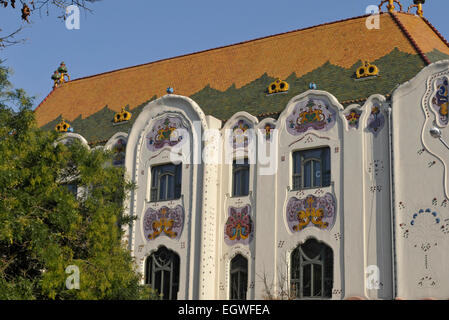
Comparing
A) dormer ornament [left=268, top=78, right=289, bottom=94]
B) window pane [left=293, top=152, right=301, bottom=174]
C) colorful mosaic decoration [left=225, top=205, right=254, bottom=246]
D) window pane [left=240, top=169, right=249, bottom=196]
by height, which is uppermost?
dormer ornament [left=268, top=78, right=289, bottom=94]

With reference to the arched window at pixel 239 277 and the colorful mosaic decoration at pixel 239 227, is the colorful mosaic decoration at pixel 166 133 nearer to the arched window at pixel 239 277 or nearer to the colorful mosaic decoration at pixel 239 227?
the colorful mosaic decoration at pixel 239 227

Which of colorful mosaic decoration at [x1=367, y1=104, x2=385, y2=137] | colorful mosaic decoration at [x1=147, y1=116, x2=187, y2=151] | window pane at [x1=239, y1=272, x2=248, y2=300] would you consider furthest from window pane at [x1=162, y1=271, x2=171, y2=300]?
colorful mosaic decoration at [x1=367, y1=104, x2=385, y2=137]

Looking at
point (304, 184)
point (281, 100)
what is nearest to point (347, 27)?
point (281, 100)

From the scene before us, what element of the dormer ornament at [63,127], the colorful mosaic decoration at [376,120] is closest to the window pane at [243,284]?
the colorful mosaic decoration at [376,120]

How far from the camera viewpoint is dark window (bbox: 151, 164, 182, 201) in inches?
1064

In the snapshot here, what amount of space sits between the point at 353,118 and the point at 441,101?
9.52 feet

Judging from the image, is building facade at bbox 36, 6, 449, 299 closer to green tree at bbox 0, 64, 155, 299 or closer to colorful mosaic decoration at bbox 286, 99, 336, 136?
colorful mosaic decoration at bbox 286, 99, 336, 136

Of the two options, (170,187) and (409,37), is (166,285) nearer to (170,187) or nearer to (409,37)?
(170,187)

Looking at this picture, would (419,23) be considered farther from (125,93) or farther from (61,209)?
(61,209)

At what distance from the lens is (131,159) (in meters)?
28.1

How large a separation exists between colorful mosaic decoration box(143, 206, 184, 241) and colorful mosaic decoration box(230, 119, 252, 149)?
307 centimetres

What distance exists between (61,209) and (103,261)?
2.07 m

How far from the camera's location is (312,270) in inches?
930

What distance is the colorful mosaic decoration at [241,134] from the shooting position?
2603 cm
